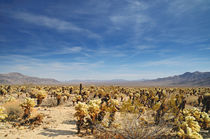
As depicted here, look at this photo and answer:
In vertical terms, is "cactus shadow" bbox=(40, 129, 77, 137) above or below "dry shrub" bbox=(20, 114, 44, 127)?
below

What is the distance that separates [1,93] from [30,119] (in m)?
14.8

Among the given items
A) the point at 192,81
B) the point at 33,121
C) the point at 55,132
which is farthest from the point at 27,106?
the point at 192,81

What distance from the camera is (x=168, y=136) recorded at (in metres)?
5.87

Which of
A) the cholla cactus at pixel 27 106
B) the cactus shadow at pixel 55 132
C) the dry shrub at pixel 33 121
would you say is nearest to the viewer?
the cactus shadow at pixel 55 132

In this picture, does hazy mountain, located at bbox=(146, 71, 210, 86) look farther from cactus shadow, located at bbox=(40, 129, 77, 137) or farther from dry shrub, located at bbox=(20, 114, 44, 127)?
dry shrub, located at bbox=(20, 114, 44, 127)

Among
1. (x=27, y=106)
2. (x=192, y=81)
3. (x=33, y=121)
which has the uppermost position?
Answer: (x=27, y=106)

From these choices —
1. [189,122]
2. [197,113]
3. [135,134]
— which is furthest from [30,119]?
[197,113]

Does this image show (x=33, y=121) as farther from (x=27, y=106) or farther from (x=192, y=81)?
(x=192, y=81)

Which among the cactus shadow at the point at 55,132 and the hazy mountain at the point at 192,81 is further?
the hazy mountain at the point at 192,81

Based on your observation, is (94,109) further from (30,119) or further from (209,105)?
(209,105)

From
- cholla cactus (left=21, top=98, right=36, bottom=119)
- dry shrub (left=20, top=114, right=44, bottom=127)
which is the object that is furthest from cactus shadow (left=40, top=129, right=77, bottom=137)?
cholla cactus (left=21, top=98, right=36, bottom=119)

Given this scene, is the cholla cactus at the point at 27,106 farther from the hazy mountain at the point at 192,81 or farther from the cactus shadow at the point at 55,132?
the hazy mountain at the point at 192,81

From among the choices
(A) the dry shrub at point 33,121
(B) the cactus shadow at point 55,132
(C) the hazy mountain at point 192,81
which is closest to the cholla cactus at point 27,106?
(A) the dry shrub at point 33,121

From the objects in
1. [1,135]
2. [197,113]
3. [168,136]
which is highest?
[197,113]
